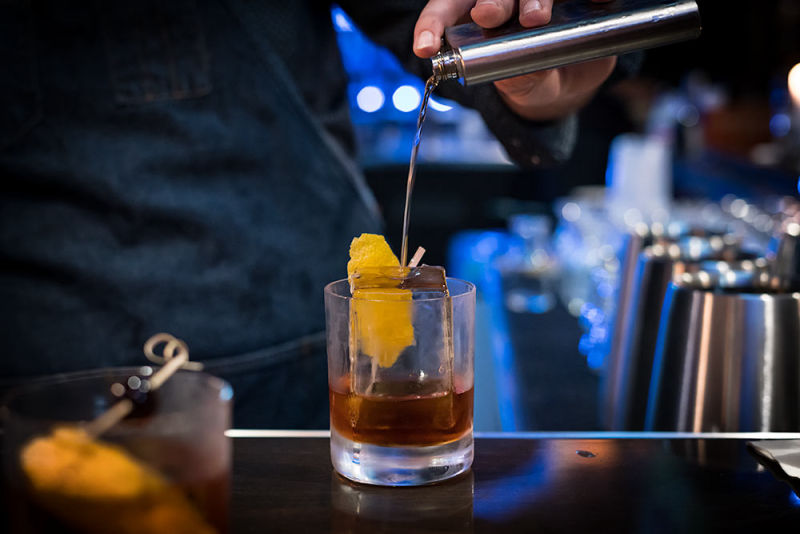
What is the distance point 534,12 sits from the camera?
76cm

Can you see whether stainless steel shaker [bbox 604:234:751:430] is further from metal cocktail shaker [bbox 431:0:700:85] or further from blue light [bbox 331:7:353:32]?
blue light [bbox 331:7:353:32]

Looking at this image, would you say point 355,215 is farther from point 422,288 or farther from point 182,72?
point 422,288

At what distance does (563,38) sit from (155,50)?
647 mm

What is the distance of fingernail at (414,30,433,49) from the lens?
0.77 m

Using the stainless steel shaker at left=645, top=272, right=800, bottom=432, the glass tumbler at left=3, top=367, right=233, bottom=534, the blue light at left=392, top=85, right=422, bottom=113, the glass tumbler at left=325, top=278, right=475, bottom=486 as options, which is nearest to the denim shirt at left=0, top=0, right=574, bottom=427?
the stainless steel shaker at left=645, top=272, right=800, bottom=432

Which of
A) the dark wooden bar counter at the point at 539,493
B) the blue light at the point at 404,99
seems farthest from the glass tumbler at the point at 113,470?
the blue light at the point at 404,99

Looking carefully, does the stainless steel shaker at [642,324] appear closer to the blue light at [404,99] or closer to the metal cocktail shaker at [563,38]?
the metal cocktail shaker at [563,38]

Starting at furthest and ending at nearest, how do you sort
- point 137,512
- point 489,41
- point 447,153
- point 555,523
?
1. point 447,153
2. point 489,41
3. point 555,523
4. point 137,512

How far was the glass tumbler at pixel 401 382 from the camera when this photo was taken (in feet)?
2.10

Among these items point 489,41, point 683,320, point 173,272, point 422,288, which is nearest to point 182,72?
point 173,272

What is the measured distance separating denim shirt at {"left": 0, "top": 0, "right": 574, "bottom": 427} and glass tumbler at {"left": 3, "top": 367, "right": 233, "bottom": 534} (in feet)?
2.30

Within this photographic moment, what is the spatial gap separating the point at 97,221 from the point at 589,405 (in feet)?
2.88

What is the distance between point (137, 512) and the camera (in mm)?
424

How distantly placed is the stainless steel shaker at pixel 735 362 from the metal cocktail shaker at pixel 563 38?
321 millimetres
